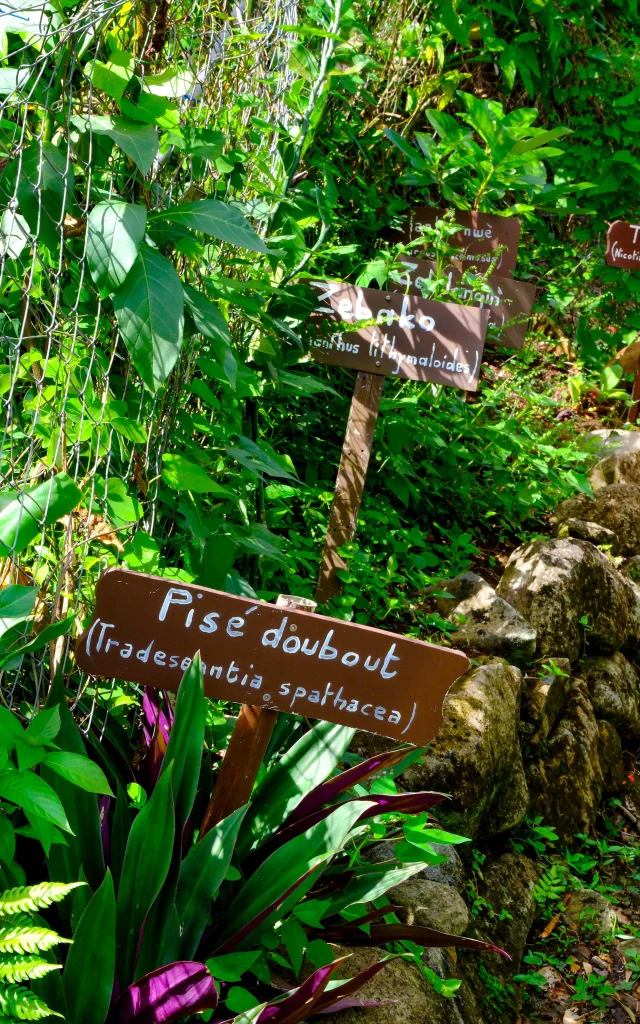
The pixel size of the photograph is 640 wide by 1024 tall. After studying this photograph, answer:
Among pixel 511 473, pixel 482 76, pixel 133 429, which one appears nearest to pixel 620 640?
pixel 511 473

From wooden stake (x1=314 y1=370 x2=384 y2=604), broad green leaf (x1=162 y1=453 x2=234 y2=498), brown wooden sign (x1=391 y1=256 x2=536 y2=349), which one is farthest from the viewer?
brown wooden sign (x1=391 y1=256 x2=536 y2=349)

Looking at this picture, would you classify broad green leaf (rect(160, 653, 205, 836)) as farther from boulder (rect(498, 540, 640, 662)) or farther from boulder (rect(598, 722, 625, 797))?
boulder (rect(598, 722, 625, 797))

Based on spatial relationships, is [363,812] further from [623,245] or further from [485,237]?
[623,245]

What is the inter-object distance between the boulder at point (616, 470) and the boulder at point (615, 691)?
3.45ft

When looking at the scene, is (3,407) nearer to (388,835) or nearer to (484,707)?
(388,835)

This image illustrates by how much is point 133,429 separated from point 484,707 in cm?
165

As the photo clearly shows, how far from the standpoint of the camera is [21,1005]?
3.67 feet

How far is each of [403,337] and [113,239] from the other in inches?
54.1

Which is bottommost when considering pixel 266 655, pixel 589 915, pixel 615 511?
pixel 589 915

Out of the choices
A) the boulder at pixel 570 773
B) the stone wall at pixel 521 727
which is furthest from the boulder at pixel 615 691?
the boulder at pixel 570 773

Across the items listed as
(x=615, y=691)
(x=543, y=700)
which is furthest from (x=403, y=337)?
(x=615, y=691)

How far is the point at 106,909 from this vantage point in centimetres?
136

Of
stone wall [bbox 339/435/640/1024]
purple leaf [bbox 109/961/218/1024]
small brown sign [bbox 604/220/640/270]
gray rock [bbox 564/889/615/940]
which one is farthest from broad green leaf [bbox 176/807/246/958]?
small brown sign [bbox 604/220/640/270]

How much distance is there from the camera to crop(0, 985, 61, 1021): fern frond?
1109 mm
